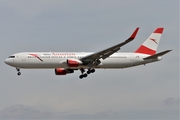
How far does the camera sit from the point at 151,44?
3632 inches

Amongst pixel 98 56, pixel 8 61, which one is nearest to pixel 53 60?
pixel 98 56

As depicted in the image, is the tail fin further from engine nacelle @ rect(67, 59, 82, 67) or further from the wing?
engine nacelle @ rect(67, 59, 82, 67)

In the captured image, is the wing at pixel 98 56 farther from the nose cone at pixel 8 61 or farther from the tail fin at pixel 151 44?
the nose cone at pixel 8 61

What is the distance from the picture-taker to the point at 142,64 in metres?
87.8

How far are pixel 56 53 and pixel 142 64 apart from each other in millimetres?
14878

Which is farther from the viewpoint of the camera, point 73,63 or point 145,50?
point 145,50

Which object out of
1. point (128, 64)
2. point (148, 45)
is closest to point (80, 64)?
point (128, 64)

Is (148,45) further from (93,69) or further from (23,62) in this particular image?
(23,62)

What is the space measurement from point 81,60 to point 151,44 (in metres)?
15.2

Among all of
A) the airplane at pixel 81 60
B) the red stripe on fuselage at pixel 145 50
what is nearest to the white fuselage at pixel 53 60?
the airplane at pixel 81 60

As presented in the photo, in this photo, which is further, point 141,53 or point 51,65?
point 141,53

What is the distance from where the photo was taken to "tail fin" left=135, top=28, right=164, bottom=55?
90.5m

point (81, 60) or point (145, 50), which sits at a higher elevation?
point (145, 50)

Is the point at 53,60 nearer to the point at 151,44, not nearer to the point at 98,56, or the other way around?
the point at 98,56
